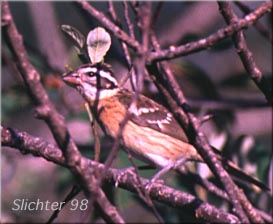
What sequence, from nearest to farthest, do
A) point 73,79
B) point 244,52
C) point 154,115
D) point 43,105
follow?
point 43,105
point 244,52
point 73,79
point 154,115

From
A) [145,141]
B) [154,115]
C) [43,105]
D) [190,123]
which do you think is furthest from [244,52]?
[154,115]

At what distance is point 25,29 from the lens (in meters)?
7.90

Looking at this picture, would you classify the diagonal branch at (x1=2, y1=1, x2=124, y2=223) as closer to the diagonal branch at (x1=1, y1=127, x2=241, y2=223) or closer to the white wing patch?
the diagonal branch at (x1=1, y1=127, x2=241, y2=223)

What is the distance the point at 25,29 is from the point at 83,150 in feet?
13.2

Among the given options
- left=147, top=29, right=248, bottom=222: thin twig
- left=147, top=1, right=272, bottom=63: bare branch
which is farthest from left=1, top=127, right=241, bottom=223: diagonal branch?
left=147, top=1, right=272, bottom=63: bare branch

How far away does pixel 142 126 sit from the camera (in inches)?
163

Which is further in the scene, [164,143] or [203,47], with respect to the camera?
[164,143]

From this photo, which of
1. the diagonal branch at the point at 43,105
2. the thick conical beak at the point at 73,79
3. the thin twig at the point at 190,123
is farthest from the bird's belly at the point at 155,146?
the diagonal branch at the point at 43,105

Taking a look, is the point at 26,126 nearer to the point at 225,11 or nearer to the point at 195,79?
the point at 195,79

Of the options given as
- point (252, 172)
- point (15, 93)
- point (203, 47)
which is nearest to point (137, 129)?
point (252, 172)

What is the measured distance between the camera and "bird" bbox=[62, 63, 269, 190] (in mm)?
3861

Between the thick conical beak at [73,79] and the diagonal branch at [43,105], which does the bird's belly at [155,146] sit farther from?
the diagonal branch at [43,105]

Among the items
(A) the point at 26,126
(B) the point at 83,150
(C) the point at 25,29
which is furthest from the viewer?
(C) the point at 25,29

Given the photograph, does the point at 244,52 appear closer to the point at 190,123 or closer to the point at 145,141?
the point at 190,123
